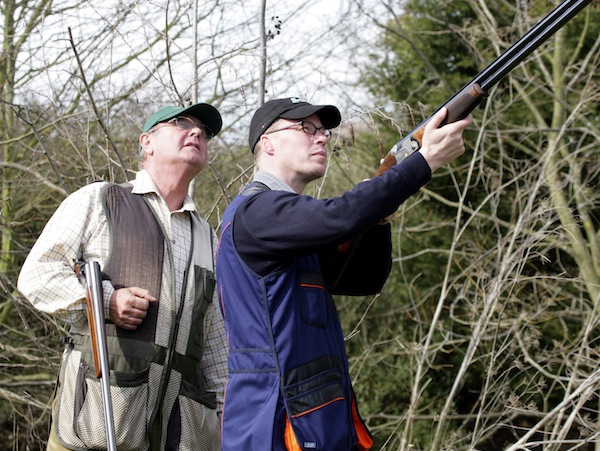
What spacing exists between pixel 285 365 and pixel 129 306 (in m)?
0.78

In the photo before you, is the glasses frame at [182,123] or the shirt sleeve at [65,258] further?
the glasses frame at [182,123]

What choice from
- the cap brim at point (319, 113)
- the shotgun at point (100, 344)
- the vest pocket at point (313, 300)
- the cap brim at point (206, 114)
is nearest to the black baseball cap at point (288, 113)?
the cap brim at point (319, 113)

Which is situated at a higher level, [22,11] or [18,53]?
[22,11]

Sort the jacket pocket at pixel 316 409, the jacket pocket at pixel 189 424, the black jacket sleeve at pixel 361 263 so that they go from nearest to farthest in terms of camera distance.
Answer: the jacket pocket at pixel 316 409 → the black jacket sleeve at pixel 361 263 → the jacket pocket at pixel 189 424

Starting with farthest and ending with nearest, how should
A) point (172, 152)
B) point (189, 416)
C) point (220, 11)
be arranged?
point (220, 11) < point (172, 152) < point (189, 416)

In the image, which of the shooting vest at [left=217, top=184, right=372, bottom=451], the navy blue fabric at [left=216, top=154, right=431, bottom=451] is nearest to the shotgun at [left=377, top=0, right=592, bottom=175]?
the navy blue fabric at [left=216, top=154, right=431, bottom=451]

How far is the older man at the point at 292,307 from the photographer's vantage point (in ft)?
7.69

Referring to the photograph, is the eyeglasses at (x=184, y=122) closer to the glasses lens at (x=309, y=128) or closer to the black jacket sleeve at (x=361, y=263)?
the glasses lens at (x=309, y=128)

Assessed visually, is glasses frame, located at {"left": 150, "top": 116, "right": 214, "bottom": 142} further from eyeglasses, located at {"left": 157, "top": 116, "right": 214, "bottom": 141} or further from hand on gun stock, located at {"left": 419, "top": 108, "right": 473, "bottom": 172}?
hand on gun stock, located at {"left": 419, "top": 108, "right": 473, "bottom": 172}

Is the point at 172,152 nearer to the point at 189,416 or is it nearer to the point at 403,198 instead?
the point at 189,416

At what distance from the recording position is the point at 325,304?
2.53 m

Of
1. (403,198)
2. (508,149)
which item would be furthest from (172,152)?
(508,149)

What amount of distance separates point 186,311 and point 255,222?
792 millimetres

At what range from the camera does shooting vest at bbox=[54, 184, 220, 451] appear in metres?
2.89
